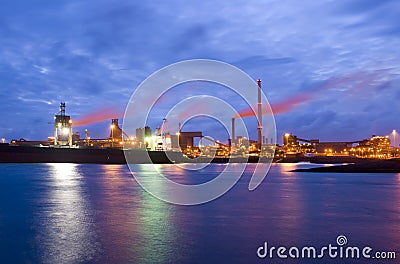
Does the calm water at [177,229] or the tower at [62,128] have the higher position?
the tower at [62,128]

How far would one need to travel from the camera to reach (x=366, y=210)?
15.1 meters

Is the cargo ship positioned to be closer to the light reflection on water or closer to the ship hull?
the ship hull

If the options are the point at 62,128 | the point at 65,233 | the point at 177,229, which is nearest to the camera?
the point at 65,233

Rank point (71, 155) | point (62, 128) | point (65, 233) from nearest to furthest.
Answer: point (65, 233) → point (71, 155) → point (62, 128)

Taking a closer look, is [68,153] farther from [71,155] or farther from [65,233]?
[65,233]

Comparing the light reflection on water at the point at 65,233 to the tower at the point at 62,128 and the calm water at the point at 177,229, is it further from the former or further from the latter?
the tower at the point at 62,128

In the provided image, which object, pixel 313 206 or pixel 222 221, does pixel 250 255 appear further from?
pixel 313 206

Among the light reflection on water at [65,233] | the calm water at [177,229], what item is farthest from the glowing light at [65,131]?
the light reflection on water at [65,233]

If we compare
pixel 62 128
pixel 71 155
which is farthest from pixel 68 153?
pixel 62 128

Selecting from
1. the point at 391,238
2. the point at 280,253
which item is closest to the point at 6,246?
the point at 280,253

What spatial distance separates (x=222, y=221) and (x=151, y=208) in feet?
12.9

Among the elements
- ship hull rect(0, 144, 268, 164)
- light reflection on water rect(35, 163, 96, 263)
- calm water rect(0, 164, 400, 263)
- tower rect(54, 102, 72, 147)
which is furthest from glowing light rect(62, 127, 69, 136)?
light reflection on water rect(35, 163, 96, 263)

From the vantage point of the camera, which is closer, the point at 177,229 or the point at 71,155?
the point at 177,229

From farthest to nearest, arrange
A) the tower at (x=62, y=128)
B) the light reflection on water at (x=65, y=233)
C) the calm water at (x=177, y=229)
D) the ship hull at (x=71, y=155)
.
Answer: the tower at (x=62, y=128)
the ship hull at (x=71, y=155)
the calm water at (x=177, y=229)
the light reflection on water at (x=65, y=233)
